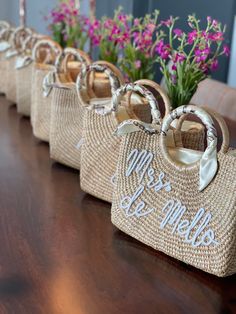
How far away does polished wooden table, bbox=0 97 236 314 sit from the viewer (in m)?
0.80

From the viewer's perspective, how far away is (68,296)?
0.82m

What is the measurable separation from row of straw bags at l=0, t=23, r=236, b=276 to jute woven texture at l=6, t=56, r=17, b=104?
711 millimetres

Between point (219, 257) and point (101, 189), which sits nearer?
point (219, 257)

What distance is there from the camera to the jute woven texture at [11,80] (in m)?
2.06

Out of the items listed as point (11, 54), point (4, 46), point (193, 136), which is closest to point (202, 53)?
point (193, 136)

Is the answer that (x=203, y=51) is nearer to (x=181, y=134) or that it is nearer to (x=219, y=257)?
(x=181, y=134)

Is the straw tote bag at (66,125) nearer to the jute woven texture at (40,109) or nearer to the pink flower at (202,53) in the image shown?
the jute woven texture at (40,109)

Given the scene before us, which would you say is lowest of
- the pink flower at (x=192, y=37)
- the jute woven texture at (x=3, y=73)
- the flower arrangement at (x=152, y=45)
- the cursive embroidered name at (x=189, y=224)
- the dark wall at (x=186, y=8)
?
the jute woven texture at (x=3, y=73)

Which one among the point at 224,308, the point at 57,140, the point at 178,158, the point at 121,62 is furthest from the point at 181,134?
the point at 121,62

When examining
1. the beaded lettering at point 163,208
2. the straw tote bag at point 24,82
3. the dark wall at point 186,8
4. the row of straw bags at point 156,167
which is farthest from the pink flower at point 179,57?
the dark wall at point 186,8

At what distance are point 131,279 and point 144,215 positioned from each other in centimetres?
14

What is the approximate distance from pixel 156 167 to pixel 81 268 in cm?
22

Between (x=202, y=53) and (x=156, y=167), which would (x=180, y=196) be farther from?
(x=202, y=53)

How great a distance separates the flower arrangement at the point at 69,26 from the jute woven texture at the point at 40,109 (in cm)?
55
